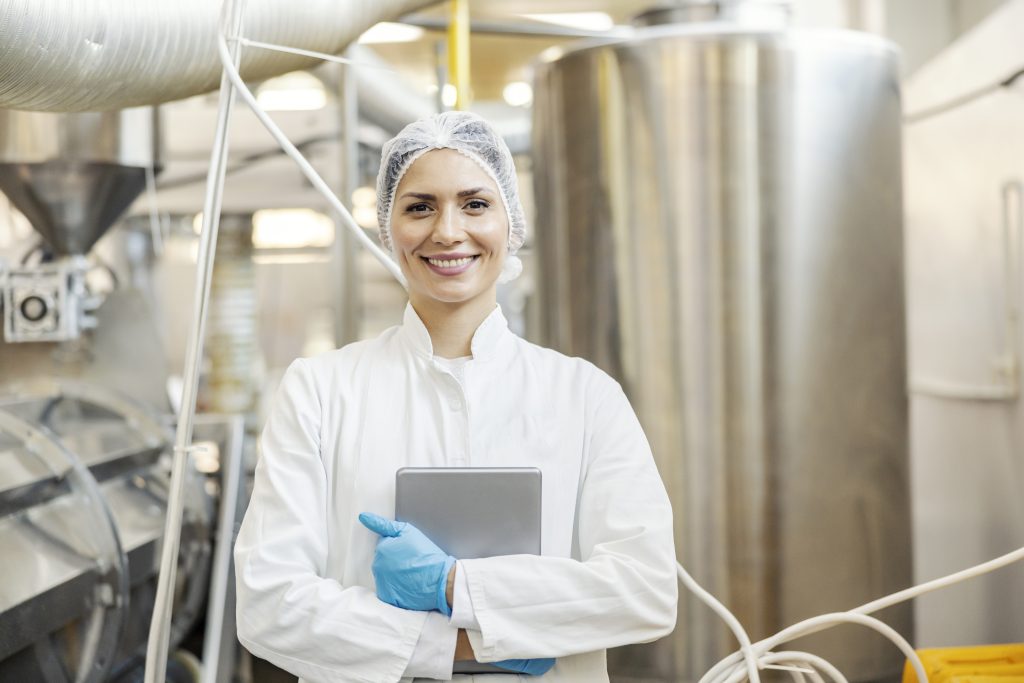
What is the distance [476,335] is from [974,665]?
99 centimetres

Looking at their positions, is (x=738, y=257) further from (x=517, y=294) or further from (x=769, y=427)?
(x=517, y=294)

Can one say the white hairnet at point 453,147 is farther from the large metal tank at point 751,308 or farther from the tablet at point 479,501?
the large metal tank at point 751,308

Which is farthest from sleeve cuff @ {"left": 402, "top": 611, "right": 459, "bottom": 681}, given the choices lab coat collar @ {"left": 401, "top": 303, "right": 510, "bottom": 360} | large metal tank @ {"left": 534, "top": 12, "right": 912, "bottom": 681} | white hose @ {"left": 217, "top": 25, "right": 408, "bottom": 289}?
large metal tank @ {"left": 534, "top": 12, "right": 912, "bottom": 681}

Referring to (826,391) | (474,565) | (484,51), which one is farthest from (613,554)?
(484,51)

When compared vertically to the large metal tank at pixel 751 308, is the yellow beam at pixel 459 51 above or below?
above

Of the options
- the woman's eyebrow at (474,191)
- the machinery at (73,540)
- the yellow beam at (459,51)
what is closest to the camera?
the woman's eyebrow at (474,191)

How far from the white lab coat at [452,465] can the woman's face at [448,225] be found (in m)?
0.07

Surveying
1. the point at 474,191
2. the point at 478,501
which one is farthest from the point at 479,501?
the point at 474,191

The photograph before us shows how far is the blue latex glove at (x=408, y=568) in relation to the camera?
0.91 m

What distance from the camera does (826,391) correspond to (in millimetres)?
2006

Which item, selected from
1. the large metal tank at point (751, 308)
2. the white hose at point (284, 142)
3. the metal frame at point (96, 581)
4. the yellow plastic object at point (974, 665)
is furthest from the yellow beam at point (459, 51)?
the yellow plastic object at point (974, 665)

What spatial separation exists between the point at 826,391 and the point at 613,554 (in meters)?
1.20

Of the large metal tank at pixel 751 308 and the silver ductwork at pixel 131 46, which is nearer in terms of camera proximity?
the silver ductwork at pixel 131 46

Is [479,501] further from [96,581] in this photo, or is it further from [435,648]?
[96,581]
